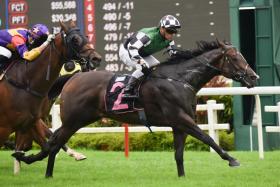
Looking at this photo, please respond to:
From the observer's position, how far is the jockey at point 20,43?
7.20 metres

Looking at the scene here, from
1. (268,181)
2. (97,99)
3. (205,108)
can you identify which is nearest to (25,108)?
(97,99)

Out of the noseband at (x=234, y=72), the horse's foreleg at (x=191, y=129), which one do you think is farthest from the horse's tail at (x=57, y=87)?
the noseband at (x=234, y=72)

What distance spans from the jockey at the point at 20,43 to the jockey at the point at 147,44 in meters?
0.83

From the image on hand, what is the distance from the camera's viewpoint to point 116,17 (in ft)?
36.3

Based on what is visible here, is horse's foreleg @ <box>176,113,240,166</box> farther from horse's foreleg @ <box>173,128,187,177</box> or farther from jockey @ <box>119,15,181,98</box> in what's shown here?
jockey @ <box>119,15,181,98</box>

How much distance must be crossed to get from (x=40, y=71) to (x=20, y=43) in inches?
14.0

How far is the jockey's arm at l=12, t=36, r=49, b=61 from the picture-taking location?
719 centimetres

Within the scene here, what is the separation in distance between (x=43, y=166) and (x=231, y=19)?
3.56 m

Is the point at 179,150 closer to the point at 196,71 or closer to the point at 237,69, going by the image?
the point at 196,71

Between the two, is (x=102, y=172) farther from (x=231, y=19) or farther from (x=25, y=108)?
(x=231, y=19)

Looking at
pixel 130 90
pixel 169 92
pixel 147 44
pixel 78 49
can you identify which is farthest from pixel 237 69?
pixel 78 49

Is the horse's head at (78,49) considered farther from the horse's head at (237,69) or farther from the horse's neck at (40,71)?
the horse's head at (237,69)

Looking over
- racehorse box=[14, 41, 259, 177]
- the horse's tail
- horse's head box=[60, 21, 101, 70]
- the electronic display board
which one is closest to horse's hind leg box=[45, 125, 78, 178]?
racehorse box=[14, 41, 259, 177]

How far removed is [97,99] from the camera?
7.79m
